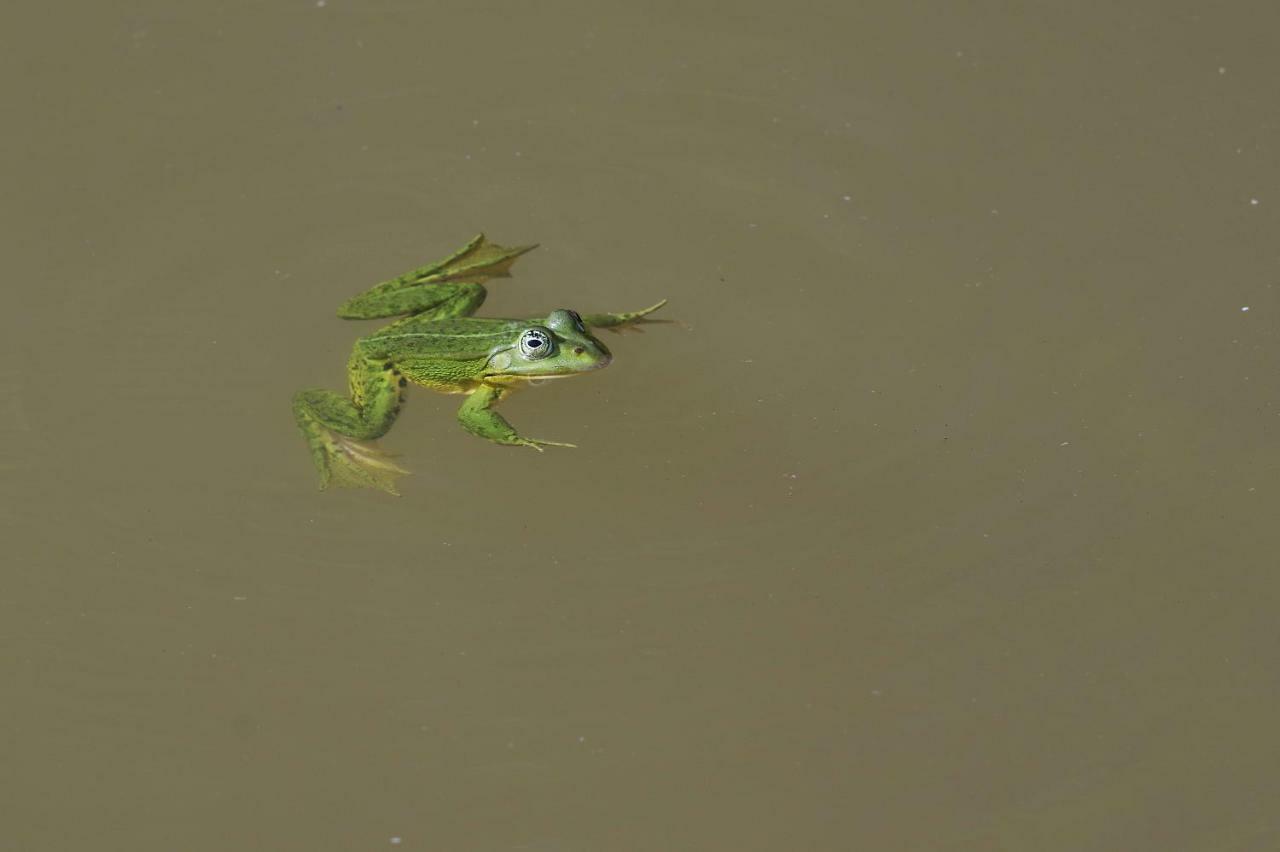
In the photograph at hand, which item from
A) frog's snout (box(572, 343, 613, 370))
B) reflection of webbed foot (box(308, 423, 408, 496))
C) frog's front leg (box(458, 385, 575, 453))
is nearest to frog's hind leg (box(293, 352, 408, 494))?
reflection of webbed foot (box(308, 423, 408, 496))

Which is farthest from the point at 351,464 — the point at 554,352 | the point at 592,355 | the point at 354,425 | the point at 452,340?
the point at 592,355

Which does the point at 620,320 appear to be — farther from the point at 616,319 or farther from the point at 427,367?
the point at 427,367

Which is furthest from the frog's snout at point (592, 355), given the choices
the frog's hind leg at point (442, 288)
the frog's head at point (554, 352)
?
the frog's hind leg at point (442, 288)

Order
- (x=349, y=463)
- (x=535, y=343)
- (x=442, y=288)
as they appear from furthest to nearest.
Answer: (x=442, y=288)
(x=349, y=463)
(x=535, y=343)

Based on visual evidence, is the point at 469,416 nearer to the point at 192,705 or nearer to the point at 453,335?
the point at 453,335

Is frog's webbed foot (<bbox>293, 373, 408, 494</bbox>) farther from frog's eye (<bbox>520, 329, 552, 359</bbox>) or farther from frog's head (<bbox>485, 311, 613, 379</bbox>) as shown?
frog's eye (<bbox>520, 329, 552, 359</bbox>)

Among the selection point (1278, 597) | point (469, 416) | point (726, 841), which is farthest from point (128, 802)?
point (1278, 597)

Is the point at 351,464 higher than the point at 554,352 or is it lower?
lower

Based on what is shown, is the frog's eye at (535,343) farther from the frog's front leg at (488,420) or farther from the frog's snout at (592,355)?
the frog's front leg at (488,420)
